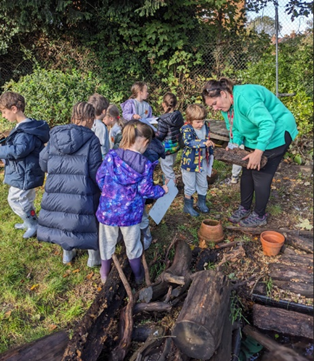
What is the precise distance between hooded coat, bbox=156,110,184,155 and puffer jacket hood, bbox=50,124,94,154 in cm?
176

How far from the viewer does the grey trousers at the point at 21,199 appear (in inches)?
144

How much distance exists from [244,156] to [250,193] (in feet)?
2.56

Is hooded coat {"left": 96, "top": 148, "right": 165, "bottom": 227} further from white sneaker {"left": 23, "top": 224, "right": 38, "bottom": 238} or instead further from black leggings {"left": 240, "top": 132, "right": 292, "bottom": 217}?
white sneaker {"left": 23, "top": 224, "right": 38, "bottom": 238}

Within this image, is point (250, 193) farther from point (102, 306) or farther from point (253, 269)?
point (102, 306)

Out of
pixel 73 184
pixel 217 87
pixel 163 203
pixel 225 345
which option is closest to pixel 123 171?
pixel 73 184

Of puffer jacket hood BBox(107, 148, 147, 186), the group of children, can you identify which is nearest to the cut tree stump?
the group of children

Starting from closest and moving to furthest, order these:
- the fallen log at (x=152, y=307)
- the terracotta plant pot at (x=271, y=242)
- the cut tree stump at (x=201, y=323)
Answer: the cut tree stump at (x=201, y=323)
the fallen log at (x=152, y=307)
the terracotta plant pot at (x=271, y=242)

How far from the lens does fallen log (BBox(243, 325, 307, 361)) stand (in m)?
1.78

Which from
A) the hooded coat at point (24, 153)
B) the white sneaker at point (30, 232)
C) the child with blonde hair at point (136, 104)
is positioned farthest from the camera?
the child with blonde hair at point (136, 104)

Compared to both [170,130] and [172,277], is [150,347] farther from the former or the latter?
[170,130]

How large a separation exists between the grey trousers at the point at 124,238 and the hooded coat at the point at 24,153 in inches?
48.2

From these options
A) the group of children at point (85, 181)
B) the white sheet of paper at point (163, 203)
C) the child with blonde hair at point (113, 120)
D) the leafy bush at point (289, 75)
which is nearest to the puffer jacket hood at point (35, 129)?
the group of children at point (85, 181)

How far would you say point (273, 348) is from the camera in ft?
7.50

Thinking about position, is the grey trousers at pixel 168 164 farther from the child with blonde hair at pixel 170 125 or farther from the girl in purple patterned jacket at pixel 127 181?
the girl in purple patterned jacket at pixel 127 181
